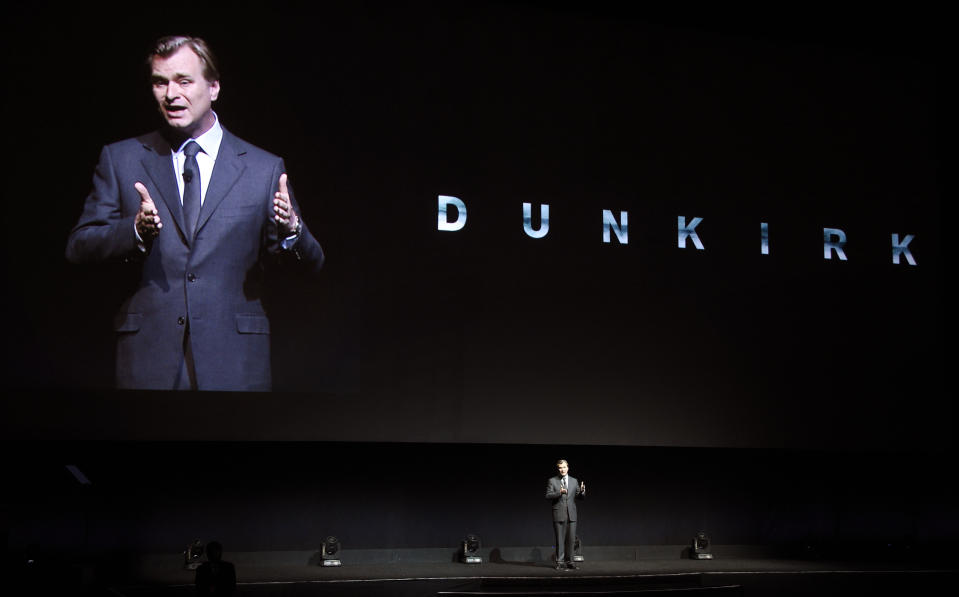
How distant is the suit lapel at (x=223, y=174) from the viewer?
8.39 m

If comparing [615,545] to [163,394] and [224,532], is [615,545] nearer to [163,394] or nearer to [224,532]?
[224,532]

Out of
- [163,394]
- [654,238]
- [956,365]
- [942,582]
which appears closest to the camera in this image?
[163,394]

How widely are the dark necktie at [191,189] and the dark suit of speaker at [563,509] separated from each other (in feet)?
12.5

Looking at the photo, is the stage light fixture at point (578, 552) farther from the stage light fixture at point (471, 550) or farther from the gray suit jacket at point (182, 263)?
the gray suit jacket at point (182, 263)

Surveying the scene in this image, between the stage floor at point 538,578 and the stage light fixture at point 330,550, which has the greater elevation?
the stage light fixture at point 330,550

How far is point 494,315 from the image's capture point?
29.5ft

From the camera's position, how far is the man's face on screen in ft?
27.9

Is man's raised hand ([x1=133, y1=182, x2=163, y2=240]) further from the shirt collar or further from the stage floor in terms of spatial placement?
the stage floor

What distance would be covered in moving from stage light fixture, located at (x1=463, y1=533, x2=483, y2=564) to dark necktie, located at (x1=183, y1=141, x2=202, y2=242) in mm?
3694

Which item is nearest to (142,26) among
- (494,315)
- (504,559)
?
(494,315)

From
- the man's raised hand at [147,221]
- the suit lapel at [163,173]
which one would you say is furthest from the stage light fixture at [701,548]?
the man's raised hand at [147,221]

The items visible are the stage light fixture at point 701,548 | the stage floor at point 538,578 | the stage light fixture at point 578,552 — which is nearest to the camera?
the stage floor at point 538,578

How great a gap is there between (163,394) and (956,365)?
759 cm

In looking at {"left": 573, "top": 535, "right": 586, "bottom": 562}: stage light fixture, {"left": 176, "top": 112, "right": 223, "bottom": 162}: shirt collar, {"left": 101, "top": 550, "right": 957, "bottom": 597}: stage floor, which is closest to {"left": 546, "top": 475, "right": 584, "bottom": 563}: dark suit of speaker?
{"left": 101, "top": 550, "right": 957, "bottom": 597}: stage floor
